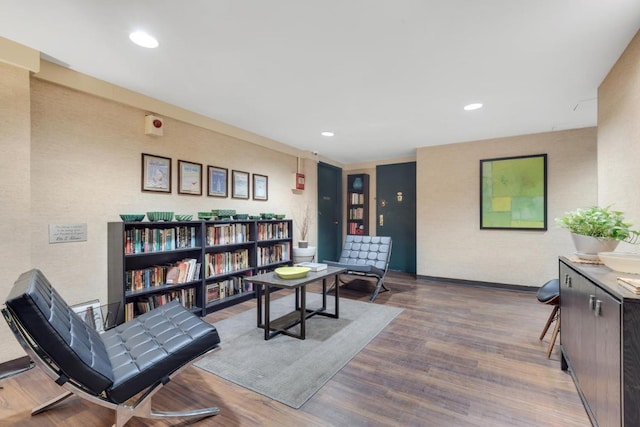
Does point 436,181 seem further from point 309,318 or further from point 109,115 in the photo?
point 109,115

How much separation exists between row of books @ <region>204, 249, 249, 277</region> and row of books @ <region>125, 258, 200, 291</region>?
16 centimetres

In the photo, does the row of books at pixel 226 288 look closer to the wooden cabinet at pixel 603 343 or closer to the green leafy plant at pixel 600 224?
the wooden cabinet at pixel 603 343

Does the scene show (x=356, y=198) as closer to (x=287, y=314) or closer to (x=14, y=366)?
(x=287, y=314)

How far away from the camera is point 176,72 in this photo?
2.54 meters

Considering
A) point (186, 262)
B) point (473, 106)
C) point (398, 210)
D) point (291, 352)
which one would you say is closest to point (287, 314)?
point (291, 352)

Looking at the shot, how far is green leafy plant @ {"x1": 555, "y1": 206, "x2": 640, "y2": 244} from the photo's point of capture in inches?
67.4

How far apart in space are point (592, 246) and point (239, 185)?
3771 mm

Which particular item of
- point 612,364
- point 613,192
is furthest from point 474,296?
point 612,364

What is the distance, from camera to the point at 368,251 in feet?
15.0

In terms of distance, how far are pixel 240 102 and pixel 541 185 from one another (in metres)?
4.35

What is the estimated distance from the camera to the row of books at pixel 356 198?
21.8ft

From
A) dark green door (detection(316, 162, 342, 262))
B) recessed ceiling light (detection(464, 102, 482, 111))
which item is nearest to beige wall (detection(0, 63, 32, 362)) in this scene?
recessed ceiling light (detection(464, 102, 482, 111))

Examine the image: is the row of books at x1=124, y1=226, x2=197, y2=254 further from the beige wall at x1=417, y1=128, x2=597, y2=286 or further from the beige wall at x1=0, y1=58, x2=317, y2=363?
the beige wall at x1=417, y1=128, x2=597, y2=286

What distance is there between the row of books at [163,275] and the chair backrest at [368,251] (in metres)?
2.26
